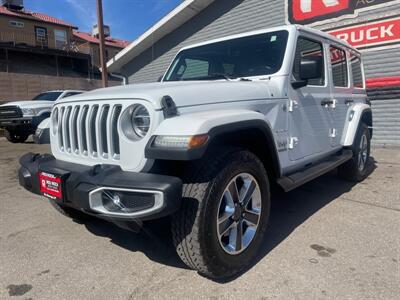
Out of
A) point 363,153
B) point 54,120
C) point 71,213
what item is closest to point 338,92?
point 363,153

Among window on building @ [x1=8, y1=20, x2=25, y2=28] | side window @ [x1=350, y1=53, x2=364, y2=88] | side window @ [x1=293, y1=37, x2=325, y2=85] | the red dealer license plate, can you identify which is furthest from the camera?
window on building @ [x1=8, y1=20, x2=25, y2=28]

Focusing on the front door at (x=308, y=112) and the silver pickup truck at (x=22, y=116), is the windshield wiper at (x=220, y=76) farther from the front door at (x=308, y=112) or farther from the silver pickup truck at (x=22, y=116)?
the silver pickup truck at (x=22, y=116)

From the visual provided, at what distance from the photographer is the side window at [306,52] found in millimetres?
3354

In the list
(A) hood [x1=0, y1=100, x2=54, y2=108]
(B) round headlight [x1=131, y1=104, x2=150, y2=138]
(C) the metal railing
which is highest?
(C) the metal railing

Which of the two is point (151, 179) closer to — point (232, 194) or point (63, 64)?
point (232, 194)

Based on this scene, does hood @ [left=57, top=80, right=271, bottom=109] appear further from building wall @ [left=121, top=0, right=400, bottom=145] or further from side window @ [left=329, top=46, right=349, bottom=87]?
building wall @ [left=121, top=0, right=400, bottom=145]

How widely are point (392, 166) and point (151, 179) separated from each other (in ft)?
18.1

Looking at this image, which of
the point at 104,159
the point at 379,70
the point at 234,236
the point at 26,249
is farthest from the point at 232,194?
the point at 379,70

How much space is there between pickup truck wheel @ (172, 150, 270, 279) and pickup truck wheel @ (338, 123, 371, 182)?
2664 mm

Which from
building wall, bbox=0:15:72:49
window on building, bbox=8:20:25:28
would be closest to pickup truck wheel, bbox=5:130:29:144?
building wall, bbox=0:15:72:49

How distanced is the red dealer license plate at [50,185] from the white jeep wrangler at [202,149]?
0.05 feet

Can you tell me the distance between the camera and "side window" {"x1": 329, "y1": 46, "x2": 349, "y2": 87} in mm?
4293

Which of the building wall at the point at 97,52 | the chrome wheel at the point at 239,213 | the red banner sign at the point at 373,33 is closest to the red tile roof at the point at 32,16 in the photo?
the building wall at the point at 97,52

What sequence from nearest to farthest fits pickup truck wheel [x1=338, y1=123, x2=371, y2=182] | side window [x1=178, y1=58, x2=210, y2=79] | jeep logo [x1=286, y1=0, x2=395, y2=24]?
side window [x1=178, y1=58, x2=210, y2=79]
pickup truck wheel [x1=338, y1=123, x2=371, y2=182]
jeep logo [x1=286, y1=0, x2=395, y2=24]
